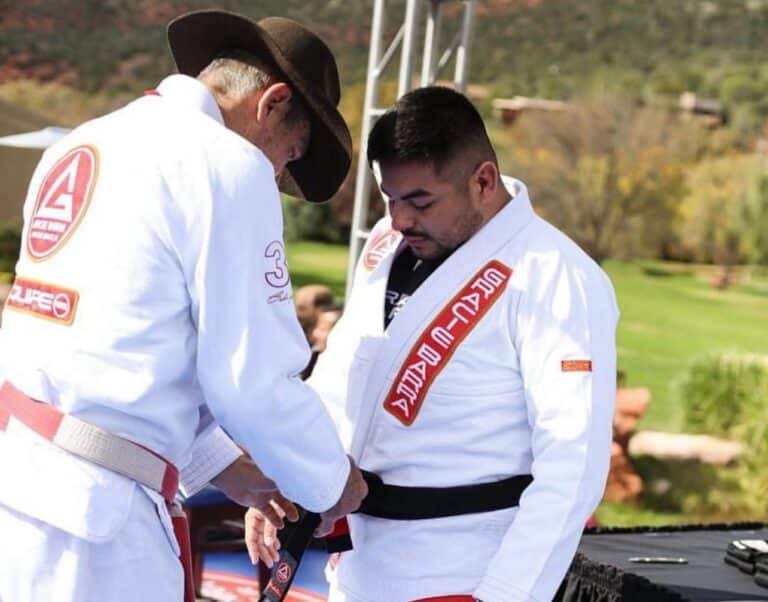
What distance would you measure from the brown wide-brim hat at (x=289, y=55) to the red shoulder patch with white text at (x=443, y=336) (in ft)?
1.00

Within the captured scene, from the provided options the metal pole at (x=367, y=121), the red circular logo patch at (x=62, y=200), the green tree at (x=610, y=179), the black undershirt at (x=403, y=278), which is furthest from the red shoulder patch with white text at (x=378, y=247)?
the green tree at (x=610, y=179)

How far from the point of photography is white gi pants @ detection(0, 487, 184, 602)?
6.19ft

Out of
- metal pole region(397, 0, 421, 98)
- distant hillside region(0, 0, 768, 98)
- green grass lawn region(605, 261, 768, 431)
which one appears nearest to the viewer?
metal pole region(397, 0, 421, 98)

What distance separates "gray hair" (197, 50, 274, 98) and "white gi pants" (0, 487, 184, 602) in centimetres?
63

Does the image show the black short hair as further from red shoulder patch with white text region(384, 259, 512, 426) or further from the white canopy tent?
the white canopy tent

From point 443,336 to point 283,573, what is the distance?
0.48 m

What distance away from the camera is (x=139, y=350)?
6.17 ft

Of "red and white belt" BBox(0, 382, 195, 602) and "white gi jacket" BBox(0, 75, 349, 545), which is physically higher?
"white gi jacket" BBox(0, 75, 349, 545)

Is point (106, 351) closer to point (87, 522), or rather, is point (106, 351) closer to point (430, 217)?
point (87, 522)

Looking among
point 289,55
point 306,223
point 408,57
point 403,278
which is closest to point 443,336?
point 403,278

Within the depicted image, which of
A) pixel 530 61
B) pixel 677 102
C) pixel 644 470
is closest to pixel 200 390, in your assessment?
pixel 644 470

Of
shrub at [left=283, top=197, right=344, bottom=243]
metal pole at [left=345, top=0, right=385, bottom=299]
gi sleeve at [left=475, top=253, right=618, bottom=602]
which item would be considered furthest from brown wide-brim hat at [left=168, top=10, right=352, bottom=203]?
shrub at [left=283, top=197, right=344, bottom=243]

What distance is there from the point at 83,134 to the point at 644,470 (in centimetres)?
807

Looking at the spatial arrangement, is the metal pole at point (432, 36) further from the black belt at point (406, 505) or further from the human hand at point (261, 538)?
the black belt at point (406, 505)
